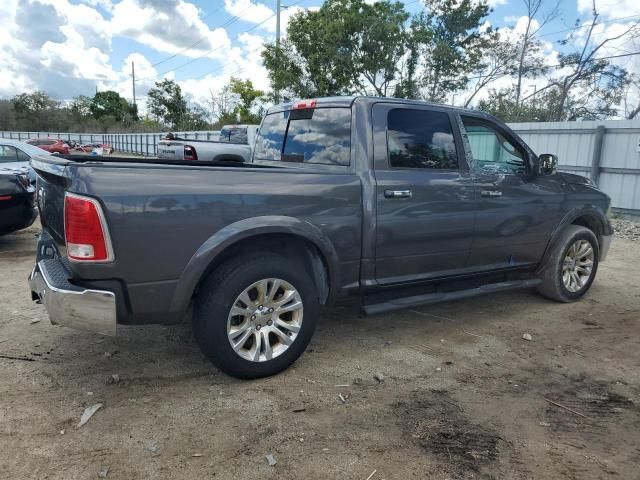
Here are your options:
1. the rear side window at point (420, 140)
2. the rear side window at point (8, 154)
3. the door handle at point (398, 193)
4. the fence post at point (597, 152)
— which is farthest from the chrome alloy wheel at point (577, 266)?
the rear side window at point (8, 154)

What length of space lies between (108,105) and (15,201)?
84.5 meters

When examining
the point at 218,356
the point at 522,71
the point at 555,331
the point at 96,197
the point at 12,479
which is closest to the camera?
the point at 12,479

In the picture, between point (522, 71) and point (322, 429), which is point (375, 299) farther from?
point (522, 71)

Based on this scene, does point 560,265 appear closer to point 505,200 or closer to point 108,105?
point 505,200

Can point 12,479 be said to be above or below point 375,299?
below

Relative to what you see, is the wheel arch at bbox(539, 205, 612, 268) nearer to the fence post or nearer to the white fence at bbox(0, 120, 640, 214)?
the white fence at bbox(0, 120, 640, 214)

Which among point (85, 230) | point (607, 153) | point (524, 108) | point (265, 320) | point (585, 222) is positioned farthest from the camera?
point (524, 108)

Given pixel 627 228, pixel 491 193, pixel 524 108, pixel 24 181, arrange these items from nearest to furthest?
pixel 491 193
pixel 24 181
pixel 627 228
pixel 524 108

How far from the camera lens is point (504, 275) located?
481 cm

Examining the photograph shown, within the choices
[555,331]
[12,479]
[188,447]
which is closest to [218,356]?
[188,447]

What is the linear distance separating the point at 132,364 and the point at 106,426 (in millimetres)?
817

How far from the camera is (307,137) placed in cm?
420

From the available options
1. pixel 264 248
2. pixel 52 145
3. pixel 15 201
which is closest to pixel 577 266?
pixel 264 248

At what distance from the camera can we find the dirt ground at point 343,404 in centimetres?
255
